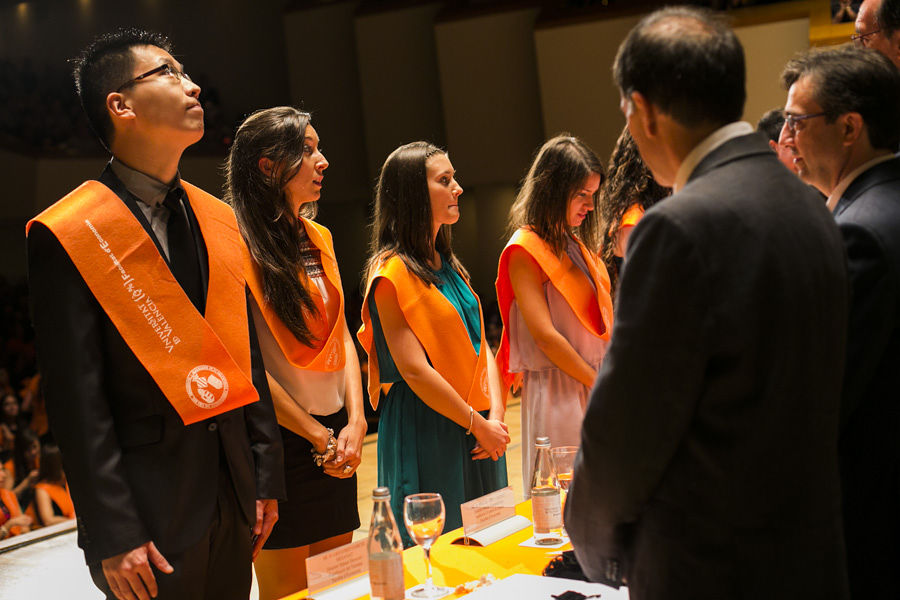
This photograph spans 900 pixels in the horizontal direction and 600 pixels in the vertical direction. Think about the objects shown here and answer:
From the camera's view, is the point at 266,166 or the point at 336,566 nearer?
the point at 336,566

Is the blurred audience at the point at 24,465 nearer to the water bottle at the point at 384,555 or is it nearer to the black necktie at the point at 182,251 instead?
the black necktie at the point at 182,251

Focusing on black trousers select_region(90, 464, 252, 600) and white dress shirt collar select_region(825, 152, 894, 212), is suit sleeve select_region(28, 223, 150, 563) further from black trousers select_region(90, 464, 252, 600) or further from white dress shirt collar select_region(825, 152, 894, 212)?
white dress shirt collar select_region(825, 152, 894, 212)


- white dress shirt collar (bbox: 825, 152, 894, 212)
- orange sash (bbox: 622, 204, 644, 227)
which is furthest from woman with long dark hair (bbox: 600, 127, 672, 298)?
white dress shirt collar (bbox: 825, 152, 894, 212)

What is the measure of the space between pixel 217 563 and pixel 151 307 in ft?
1.64

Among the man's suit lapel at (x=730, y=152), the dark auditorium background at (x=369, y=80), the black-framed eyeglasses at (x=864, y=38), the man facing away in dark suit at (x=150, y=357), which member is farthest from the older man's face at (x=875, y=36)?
the dark auditorium background at (x=369, y=80)

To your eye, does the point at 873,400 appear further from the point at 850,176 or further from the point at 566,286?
the point at 566,286

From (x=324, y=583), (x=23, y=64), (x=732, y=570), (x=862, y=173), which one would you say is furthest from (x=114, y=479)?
(x=23, y=64)

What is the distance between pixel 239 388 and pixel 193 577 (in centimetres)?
35

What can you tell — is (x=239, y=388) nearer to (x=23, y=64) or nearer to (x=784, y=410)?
(x=784, y=410)

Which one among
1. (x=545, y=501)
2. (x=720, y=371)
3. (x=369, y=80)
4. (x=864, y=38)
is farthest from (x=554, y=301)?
(x=369, y=80)

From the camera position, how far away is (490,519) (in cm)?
189

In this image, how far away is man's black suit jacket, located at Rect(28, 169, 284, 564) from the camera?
1.47 metres

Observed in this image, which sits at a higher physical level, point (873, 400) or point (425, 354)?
point (873, 400)

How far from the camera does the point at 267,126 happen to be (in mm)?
2297
